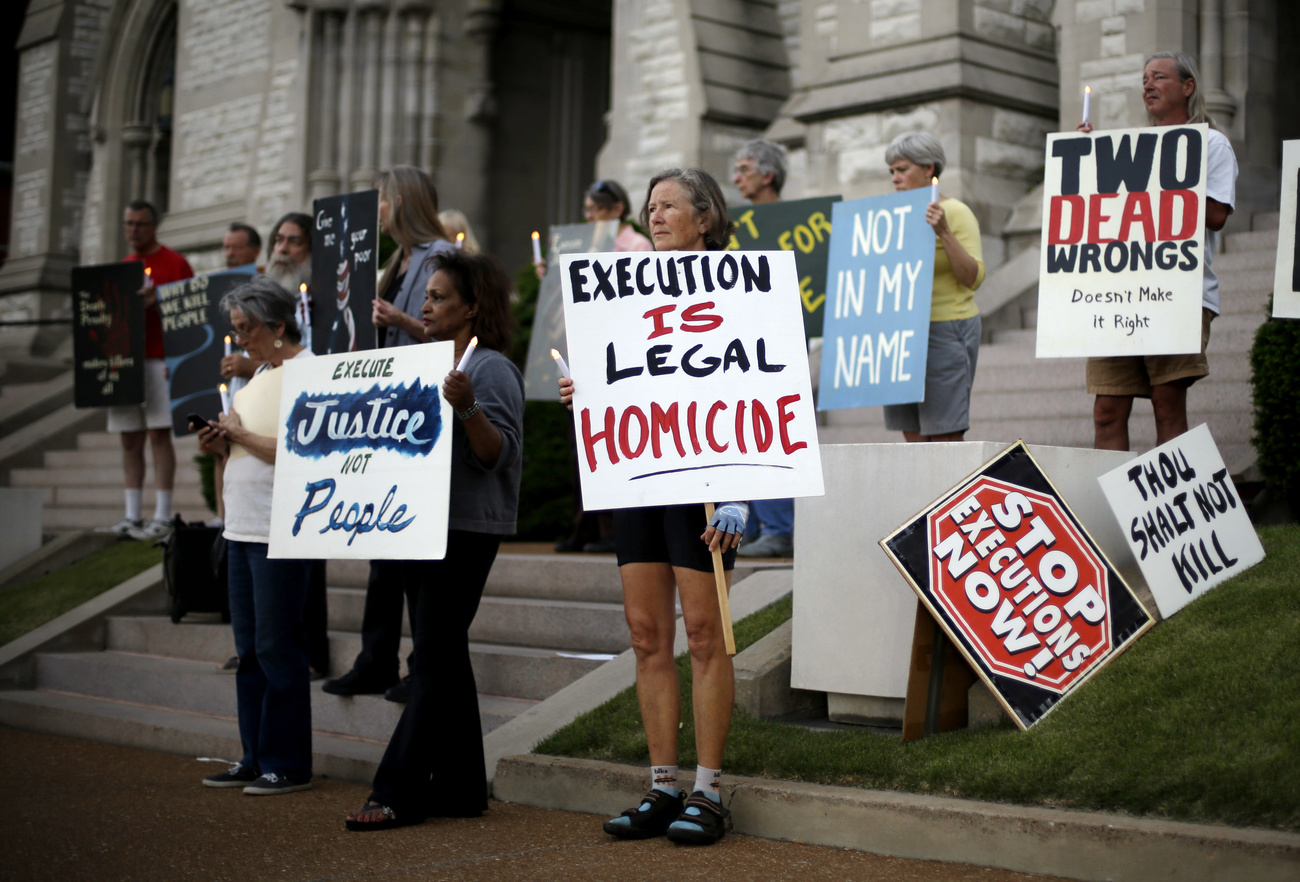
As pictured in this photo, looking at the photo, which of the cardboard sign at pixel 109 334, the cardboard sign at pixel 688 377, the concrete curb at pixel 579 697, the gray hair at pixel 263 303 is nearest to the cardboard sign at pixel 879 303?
the concrete curb at pixel 579 697

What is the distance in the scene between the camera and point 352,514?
4.96m

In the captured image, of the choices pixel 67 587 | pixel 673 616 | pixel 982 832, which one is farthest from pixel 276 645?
pixel 67 587

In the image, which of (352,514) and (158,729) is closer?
(352,514)

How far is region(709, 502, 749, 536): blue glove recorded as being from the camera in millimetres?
4207

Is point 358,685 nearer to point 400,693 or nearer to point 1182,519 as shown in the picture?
point 400,693

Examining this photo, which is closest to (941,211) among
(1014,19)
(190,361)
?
(190,361)

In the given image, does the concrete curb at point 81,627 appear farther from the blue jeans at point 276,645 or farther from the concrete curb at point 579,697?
the concrete curb at point 579,697

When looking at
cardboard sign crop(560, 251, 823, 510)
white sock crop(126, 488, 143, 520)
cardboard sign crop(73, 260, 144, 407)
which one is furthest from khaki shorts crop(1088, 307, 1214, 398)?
white sock crop(126, 488, 143, 520)

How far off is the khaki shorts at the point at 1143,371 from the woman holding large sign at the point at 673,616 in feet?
7.40

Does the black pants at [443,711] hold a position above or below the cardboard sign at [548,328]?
below

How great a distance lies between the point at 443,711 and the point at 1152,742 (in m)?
2.26

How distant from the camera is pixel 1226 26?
10578mm

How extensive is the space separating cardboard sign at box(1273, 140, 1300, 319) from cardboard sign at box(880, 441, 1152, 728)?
108 centimetres

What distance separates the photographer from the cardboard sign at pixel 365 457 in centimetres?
473
